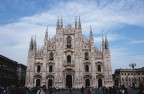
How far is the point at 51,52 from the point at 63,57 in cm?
312

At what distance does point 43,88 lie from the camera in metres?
11.3

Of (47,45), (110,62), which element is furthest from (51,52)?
(110,62)

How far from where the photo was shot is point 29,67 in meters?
53.8

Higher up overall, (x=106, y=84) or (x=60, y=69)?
(x=60, y=69)

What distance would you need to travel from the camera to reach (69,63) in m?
54.1

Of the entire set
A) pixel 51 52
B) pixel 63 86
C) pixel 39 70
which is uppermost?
pixel 51 52

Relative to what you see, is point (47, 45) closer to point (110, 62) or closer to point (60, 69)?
point (60, 69)

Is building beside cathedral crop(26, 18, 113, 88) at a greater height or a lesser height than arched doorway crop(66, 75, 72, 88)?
greater

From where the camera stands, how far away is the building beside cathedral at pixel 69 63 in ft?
174

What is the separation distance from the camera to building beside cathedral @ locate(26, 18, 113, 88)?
53.2 metres

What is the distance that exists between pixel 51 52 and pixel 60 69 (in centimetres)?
468

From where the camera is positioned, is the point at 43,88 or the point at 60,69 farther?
the point at 60,69

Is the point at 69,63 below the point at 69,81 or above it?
above

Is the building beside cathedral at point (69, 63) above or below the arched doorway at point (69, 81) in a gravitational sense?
above
